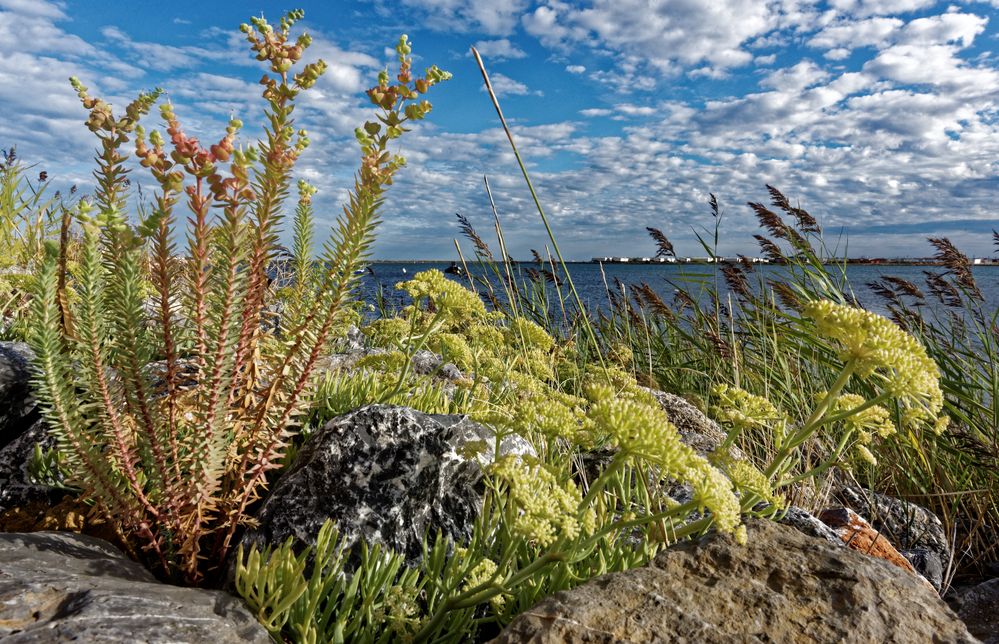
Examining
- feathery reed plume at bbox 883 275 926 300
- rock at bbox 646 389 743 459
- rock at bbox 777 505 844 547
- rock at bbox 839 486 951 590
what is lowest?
rock at bbox 839 486 951 590

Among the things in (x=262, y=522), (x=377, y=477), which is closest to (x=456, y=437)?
(x=377, y=477)

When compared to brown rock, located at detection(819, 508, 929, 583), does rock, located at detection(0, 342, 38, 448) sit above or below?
above

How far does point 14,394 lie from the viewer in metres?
3.50

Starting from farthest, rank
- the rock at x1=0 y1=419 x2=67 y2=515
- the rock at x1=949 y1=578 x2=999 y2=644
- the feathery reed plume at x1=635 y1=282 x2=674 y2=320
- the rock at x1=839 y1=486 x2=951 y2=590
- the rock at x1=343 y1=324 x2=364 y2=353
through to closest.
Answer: the feathery reed plume at x1=635 y1=282 x2=674 y2=320 → the rock at x1=343 y1=324 x2=364 y2=353 → the rock at x1=839 y1=486 x2=951 y2=590 → the rock at x1=949 y1=578 x2=999 y2=644 → the rock at x1=0 y1=419 x2=67 y2=515

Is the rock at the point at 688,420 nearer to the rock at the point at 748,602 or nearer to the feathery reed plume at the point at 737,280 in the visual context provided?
the feathery reed plume at the point at 737,280

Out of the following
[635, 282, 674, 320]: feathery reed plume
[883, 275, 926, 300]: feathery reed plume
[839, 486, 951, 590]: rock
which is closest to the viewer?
[839, 486, 951, 590]: rock

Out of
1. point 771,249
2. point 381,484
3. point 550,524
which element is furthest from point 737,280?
point 550,524

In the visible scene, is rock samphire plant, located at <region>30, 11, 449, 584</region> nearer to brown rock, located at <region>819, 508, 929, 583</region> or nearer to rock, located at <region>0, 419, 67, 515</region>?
rock, located at <region>0, 419, 67, 515</region>

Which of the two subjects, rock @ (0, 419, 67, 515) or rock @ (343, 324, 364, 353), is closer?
rock @ (0, 419, 67, 515)

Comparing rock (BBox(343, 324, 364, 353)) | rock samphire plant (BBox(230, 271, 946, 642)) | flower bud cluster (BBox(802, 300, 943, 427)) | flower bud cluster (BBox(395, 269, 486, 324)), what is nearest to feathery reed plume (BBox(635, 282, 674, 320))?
rock (BBox(343, 324, 364, 353))

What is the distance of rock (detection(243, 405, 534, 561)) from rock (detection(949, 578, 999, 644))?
2798 mm

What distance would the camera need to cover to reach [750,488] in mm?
2160

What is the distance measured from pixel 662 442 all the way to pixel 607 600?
1.52 feet

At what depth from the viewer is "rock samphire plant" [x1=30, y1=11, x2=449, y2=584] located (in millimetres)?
1889
